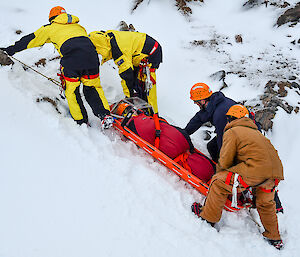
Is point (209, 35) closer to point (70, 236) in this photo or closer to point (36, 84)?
point (36, 84)

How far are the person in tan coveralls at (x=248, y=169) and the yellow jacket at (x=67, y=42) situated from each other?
6.29 feet

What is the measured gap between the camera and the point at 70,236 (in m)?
2.10

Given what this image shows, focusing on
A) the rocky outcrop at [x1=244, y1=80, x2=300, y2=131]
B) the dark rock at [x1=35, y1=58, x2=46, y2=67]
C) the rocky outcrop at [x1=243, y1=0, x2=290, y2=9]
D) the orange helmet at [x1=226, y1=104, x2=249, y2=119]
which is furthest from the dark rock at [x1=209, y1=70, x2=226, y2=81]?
the rocky outcrop at [x1=243, y1=0, x2=290, y2=9]

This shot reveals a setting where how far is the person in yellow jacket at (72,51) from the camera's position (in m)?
3.11

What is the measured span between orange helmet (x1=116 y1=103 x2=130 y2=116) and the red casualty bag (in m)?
0.41

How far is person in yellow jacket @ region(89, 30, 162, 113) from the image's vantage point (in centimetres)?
363

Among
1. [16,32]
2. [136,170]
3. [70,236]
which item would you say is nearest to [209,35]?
[16,32]

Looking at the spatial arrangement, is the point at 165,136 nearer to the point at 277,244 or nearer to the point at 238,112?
the point at 238,112

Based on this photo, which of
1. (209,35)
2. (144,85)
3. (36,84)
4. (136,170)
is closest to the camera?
(136,170)

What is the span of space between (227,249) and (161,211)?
29.7 inches

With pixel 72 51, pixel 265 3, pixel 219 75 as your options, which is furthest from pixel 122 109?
pixel 265 3

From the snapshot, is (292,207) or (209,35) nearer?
(292,207)

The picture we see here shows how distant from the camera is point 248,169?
231cm

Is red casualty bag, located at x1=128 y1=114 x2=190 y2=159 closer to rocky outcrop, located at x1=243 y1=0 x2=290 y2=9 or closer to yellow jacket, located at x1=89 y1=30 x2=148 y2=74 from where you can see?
yellow jacket, located at x1=89 y1=30 x2=148 y2=74
